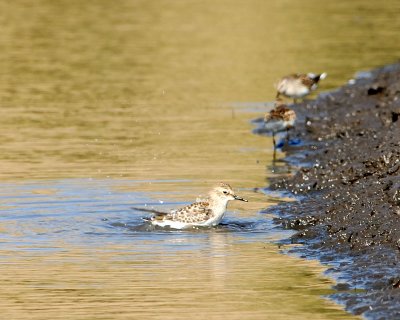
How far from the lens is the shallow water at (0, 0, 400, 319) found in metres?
12.2

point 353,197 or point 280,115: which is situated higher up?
point 280,115

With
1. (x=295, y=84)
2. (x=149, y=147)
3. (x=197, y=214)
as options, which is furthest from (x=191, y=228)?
(x=295, y=84)

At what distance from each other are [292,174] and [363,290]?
26.2 feet

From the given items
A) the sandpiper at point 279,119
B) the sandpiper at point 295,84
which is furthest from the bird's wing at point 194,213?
the sandpiper at point 295,84

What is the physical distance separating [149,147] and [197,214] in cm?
643

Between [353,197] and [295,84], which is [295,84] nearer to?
[295,84]

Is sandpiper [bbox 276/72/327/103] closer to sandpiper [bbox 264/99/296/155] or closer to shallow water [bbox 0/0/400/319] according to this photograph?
shallow water [bbox 0/0/400/319]

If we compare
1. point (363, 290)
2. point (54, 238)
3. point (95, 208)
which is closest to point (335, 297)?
point (363, 290)

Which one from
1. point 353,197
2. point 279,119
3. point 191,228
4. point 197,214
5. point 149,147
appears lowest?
point 191,228

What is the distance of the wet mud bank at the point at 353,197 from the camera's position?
11.9m

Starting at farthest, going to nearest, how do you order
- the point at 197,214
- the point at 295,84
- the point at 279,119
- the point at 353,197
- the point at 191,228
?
1. the point at 295,84
2. the point at 279,119
3. the point at 191,228
4. the point at 197,214
5. the point at 353,197

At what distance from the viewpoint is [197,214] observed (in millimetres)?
15570

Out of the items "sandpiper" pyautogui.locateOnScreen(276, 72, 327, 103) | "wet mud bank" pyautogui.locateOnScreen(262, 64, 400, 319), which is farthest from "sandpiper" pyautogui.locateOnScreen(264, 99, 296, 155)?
"sandpiper" pyautogui.locateOnScreen(276, 72, 327, 103)

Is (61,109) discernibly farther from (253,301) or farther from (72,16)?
(72,16)
